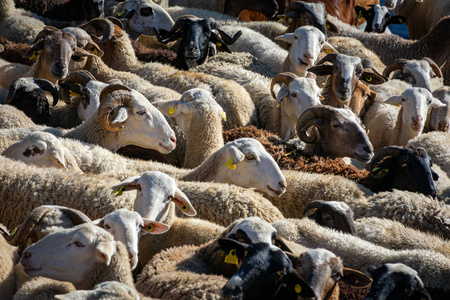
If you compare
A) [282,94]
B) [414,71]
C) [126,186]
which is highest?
[126,186]

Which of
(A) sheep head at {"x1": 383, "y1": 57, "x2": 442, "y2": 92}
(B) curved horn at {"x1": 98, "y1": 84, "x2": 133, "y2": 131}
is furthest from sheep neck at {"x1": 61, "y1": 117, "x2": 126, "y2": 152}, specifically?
(A) sheep head at {"x1": 383, "y1": 57, "x2": 442, "y2": 92}

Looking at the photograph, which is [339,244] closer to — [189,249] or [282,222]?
[282,222]

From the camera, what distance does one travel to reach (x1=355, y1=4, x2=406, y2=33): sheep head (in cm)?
1349

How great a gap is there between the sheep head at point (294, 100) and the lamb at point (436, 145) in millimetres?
1085

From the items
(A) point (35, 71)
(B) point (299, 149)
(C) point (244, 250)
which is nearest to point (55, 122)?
(A) point (35, 71)

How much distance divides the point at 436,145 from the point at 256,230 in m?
3.95

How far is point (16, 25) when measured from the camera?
1066cm

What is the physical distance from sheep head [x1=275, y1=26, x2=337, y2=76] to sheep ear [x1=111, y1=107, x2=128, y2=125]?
316cm

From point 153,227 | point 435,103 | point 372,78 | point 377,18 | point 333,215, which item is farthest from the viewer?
point 377,18

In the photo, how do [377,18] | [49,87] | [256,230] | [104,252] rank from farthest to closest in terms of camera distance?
[377,18], [49,87], [256,230], [104,252]

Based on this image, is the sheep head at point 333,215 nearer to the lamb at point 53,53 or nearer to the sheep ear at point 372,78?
the sheep ear at point 372,78

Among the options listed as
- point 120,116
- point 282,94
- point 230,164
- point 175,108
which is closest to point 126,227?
point 230,164

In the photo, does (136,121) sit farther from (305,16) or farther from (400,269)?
(305,16)

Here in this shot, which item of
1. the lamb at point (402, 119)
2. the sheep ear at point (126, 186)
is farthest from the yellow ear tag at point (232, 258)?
the lamb at point (402, 119)
